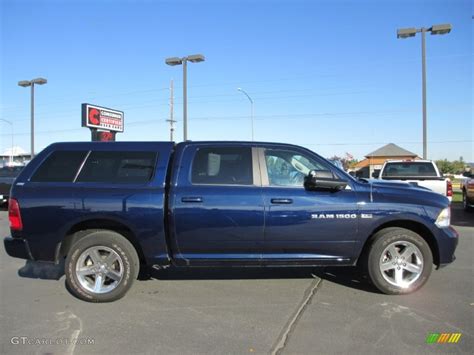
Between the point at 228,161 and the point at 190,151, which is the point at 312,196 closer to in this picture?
the point at 228,161

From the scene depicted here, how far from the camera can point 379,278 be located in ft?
17.4

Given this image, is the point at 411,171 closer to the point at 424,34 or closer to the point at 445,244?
the point at 445,244

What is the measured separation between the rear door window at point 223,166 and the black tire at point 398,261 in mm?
1689

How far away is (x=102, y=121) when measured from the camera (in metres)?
23.2

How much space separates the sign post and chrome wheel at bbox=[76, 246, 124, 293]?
697 inches

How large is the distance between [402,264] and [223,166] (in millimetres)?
2432

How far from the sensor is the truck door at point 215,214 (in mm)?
5121

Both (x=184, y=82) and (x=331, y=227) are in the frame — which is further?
(x=184, y=82)

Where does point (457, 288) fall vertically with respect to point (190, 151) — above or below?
below

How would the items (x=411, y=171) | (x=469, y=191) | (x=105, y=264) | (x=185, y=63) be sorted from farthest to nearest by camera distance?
(x=185, y=63)
(x=469, y=191)
(x=411, y=171)
(x=105, y=264)

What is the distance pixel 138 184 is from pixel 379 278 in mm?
3040

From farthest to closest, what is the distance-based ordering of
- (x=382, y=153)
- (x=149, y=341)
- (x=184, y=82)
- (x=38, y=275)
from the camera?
(x=382, y=153)
(x=184, y=82)
(x=38, y=275)
(x=149, y=341)

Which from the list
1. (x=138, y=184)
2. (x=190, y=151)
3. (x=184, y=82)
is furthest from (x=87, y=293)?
(x=184, y=82)

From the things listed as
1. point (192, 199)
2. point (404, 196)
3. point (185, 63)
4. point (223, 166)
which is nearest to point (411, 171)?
point (404, 196)
